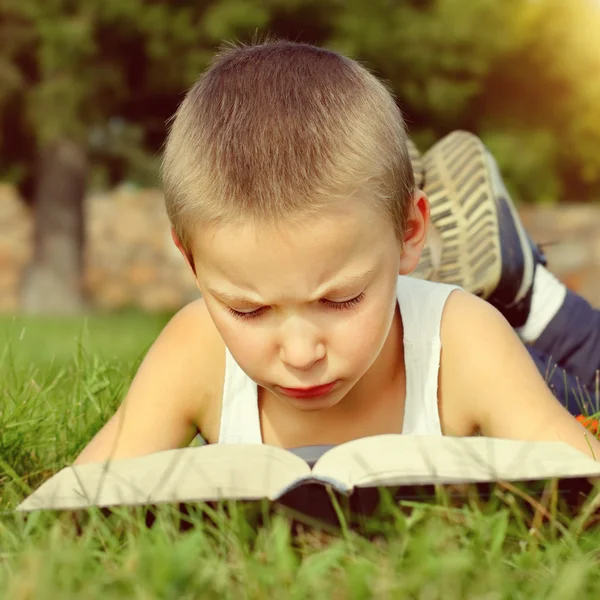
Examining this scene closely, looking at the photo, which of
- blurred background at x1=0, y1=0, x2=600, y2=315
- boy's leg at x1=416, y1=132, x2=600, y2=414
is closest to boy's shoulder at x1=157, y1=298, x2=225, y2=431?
boy's leg at x1=416, y1=132, x2=600, y2=414

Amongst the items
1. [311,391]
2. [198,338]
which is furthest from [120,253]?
[311,391]

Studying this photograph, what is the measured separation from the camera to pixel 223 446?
1.38 m

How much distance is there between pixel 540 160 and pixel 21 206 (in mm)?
5933

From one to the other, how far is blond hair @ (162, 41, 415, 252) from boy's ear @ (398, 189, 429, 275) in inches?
1.5

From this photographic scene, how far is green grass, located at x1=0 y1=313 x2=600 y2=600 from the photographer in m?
0.99

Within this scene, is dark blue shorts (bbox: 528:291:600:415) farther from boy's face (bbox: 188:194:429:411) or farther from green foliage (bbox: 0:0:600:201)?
green foliage (bbox: 0:0:600:201)

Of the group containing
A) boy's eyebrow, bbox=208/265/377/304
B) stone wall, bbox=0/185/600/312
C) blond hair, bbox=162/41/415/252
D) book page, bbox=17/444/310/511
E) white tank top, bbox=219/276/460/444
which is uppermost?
blond hair, bbox=162/41/415/252

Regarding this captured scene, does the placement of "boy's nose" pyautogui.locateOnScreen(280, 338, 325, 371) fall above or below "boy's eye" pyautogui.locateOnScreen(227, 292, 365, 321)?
below

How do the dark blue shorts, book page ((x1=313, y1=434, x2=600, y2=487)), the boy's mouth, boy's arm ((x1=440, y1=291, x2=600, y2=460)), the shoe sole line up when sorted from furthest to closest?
the dark blue shorts < the shoe sole < boy's arm ((x1=440, y1=291, x2=600, y2=460)) < the boy's mouth < book page ((x1=313, y1=434, x2=600, y2=487))

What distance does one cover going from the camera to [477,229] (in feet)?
8.28

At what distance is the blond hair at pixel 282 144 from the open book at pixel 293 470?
0.36 meters

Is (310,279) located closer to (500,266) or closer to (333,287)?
(333,287)

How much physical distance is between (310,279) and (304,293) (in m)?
0.02

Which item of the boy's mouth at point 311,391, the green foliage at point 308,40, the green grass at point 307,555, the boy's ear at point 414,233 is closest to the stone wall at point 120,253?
the green foliage at point 308,40
